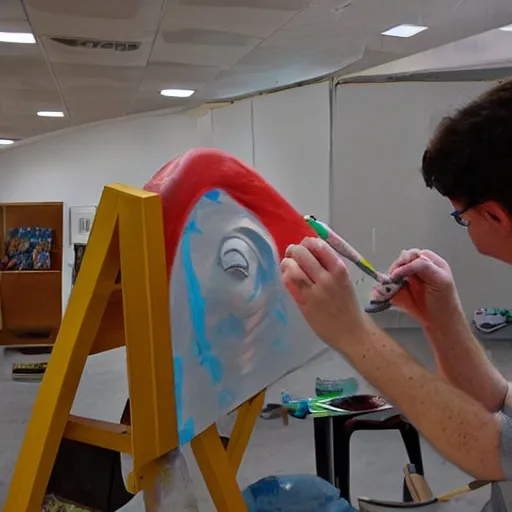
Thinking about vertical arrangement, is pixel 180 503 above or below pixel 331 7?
below

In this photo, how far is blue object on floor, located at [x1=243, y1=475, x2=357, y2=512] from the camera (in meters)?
1.28

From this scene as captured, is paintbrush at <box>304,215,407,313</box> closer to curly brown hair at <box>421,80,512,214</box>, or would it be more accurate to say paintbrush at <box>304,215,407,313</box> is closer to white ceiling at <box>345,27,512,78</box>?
curly brown hair at <box>421,80,512,214</box>

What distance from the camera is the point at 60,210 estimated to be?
19.3 feet

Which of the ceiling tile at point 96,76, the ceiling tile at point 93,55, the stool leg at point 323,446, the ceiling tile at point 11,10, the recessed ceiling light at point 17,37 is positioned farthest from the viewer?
the ceiling tile at point 96,76

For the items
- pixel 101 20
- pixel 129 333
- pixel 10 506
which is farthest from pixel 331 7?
pixel 10 506

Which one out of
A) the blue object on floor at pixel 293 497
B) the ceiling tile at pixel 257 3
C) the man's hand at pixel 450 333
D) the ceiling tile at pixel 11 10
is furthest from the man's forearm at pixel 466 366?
the ceiling tile at pixel 11 10

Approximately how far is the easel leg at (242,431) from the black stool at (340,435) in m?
0.74

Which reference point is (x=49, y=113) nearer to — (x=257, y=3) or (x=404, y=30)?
(x=404, y=30)

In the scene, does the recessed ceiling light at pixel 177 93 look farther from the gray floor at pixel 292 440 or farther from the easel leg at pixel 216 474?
the easel leg at pixel 216 474

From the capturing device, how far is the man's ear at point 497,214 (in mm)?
792

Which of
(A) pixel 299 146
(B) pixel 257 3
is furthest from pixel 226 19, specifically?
(A) pixel 299 146

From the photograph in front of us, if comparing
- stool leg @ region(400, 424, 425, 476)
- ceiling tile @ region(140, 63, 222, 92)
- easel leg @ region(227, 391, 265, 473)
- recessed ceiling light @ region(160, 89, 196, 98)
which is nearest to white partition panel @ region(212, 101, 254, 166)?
recessed ceiling light @ region(160, 89, 196, 98)

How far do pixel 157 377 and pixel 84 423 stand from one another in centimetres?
16

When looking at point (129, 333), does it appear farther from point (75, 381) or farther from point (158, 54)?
point (158, 54)
